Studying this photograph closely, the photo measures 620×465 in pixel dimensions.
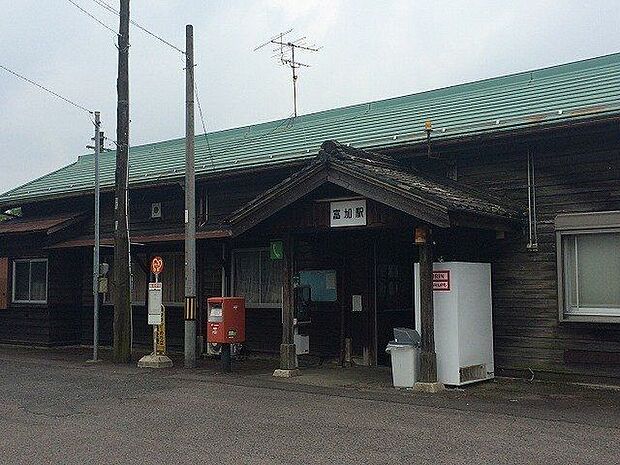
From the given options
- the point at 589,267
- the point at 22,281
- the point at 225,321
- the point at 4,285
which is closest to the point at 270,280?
the point at 225,321

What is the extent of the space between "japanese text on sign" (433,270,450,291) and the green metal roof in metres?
2.50

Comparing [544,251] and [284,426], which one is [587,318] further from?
[284,426]

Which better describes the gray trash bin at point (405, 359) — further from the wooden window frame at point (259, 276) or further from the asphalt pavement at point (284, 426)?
the wooden window frame at point (259, 276)

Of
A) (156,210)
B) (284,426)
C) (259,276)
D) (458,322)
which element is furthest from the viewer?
(156,210)

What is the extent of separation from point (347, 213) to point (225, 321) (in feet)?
11.0

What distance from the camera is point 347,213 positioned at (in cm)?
1088

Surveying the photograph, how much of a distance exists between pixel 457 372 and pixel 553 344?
172cm

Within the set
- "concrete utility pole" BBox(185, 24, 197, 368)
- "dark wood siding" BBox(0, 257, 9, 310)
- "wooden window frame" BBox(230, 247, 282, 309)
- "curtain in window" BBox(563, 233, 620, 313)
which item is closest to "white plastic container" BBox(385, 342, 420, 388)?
"curtain in window" BBox(563, 233, 620, 313)

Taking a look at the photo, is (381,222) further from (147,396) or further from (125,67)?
(125,67)

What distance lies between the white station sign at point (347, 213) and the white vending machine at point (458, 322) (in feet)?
3.67

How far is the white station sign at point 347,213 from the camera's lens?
422 inches

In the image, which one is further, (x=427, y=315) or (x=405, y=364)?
(x=405, y=364)

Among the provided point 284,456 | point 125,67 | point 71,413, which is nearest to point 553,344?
point 284,456

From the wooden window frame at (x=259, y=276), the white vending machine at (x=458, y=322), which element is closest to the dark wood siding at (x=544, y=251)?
the white vending machine at (x=458, y=322)
